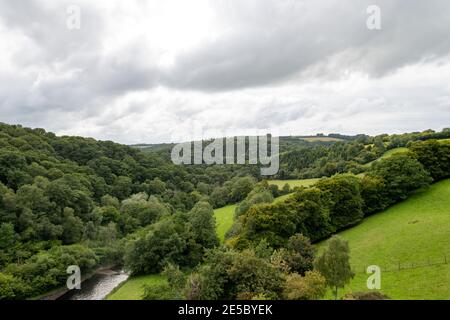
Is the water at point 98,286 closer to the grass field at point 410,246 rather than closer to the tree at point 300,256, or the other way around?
the tree at point 300,256

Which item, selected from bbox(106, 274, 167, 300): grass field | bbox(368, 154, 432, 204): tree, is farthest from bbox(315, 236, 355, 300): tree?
bbox(368, 154, 432, 204): tree

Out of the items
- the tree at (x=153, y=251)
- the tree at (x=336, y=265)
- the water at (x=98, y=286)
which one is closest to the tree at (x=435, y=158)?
the tree at (x=336, y=265)

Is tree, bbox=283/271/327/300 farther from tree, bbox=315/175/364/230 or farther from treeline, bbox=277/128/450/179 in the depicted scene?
treeline, bbox=277/128/450/179

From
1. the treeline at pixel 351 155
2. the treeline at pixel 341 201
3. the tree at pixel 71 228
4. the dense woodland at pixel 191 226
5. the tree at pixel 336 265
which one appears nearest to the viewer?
the tree at pixel 336 265

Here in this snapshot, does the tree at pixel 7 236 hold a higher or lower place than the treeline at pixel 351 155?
lower
